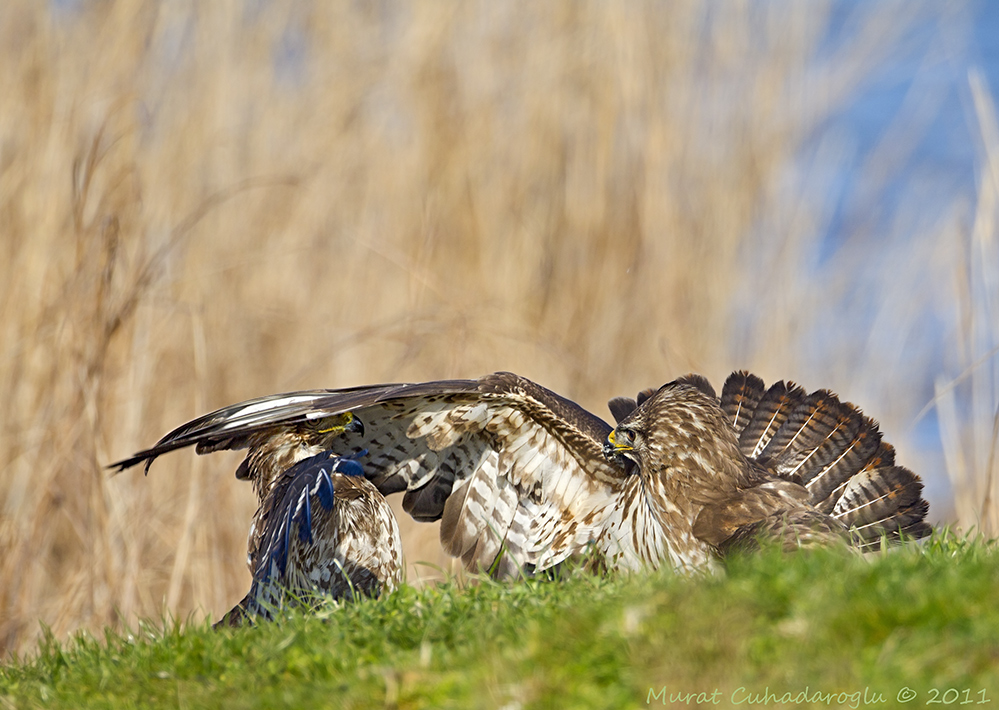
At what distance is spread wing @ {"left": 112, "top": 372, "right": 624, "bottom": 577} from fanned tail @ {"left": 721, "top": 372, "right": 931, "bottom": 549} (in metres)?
0.81

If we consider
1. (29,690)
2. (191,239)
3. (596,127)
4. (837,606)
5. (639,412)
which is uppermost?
(596,127)

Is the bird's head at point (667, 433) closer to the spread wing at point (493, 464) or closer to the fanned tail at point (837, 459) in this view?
the spread wing at point (493, 464)

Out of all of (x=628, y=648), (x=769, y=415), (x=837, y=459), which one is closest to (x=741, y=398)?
(x=769, y=415)

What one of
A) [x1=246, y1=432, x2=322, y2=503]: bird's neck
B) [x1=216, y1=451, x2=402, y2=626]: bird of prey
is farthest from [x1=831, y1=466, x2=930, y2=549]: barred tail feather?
[x1=246, y1=432, x2=322, y2=503]: bird's neck

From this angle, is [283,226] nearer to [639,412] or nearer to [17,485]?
[17,485]

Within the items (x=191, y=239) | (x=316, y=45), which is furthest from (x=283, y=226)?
(x=316, y=45)

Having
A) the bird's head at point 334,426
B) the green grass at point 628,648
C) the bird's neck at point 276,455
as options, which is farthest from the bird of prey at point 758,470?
the bird's neck at point 276,455

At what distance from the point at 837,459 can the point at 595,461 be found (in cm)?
119

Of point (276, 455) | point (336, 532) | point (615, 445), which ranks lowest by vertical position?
point (336, 532)

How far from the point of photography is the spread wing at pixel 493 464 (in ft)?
15.5

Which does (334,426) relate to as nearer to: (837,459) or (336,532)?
(336,532)

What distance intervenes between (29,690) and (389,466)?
7.06 feet

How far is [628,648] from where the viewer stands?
241 centimetres

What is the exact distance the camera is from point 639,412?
4711 millimetres
